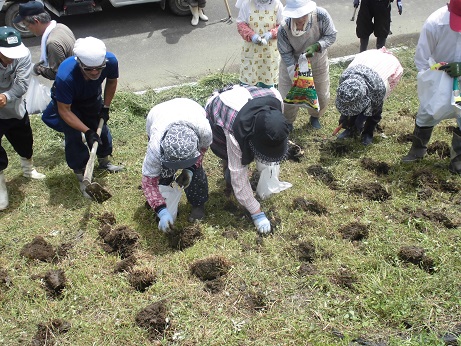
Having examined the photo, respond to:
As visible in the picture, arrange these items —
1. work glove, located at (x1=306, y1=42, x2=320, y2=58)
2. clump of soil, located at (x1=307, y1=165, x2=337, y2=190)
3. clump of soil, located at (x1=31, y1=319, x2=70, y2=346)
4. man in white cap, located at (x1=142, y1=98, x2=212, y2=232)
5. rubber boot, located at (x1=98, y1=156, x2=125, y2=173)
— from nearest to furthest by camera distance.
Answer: clump of soil, located at (x1=31, y1=319, x2=70, y2=346)
man in white cap, located at (x1=142, y1=98, x2=212, y2=232)
clump of soil, located at (x1=307, y1=165, x2=337, y2=190)
work glove, located at (x1=306, y1=42, x2=320, y2=58)
rubber boot, located at (x1=98, y1=156, x2=125, y2=173)

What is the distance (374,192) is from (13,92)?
129 inches

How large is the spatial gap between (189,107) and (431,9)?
6.78 meters

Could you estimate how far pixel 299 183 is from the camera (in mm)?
4488

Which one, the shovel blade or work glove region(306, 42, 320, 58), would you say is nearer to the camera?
the shovel blade

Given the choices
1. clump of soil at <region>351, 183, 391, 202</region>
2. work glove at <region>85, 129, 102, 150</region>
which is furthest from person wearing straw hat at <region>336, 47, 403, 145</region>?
work glove at <region>85, 129, 102, 150</region>

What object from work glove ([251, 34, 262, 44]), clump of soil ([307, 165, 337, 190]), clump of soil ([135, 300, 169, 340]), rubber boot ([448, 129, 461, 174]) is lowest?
clump of soil ([135, 300, 169, 340])

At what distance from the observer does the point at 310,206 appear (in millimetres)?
4168

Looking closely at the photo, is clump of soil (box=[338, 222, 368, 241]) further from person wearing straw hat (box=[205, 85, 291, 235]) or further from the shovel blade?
the shovel blade

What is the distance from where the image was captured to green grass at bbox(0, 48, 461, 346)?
318 cm

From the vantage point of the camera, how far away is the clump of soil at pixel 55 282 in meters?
3.52

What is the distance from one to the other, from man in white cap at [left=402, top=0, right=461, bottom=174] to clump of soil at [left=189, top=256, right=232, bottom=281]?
227cm

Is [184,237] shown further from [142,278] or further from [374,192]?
[374,192]

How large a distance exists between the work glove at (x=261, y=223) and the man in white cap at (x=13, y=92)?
2.32 m

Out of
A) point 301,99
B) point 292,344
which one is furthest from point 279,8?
point 292,344
